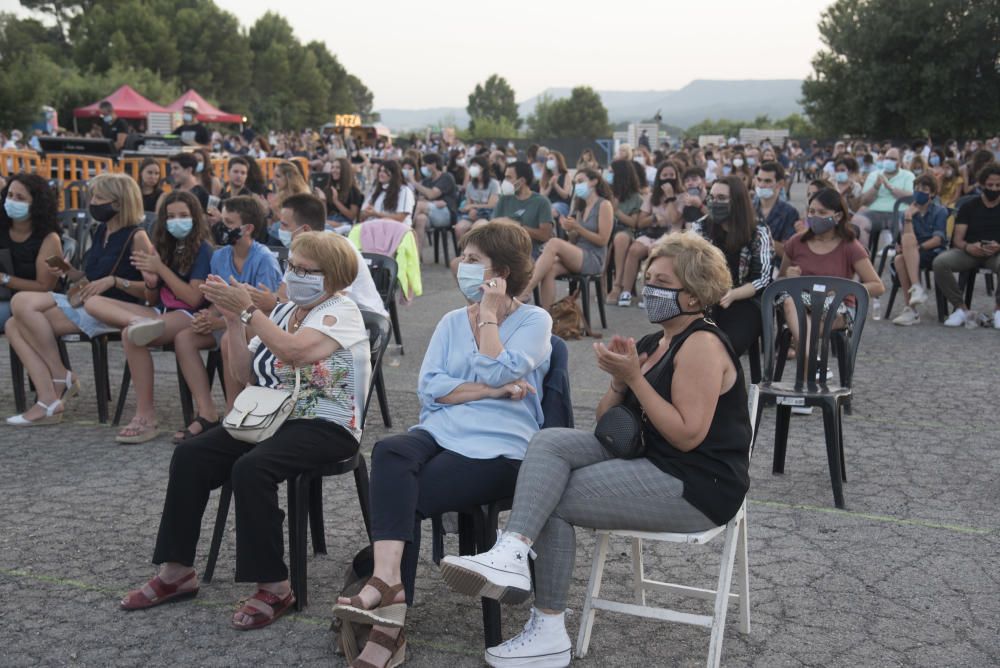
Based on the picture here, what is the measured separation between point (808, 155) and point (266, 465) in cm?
5050

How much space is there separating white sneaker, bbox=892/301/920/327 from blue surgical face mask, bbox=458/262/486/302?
→ 24.3ft

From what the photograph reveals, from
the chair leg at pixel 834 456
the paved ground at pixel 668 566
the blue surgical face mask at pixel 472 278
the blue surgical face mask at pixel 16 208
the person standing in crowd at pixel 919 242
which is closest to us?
the paved ground at pixel 668 566

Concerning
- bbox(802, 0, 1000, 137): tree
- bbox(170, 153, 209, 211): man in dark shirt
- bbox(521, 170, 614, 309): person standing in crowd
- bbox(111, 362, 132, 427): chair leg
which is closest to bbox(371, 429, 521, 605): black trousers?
bbox(111, 362, 132, 427): chair leg

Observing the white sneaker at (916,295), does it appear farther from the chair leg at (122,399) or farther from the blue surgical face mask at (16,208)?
the blue surgical face mask at (16,208)

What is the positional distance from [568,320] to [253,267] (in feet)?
13.0

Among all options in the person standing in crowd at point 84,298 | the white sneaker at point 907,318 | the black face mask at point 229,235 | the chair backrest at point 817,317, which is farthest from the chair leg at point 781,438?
the white sneaker at point 907,318

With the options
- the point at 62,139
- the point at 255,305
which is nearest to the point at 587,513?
the point at 255,305

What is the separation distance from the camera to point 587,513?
366 centimetres

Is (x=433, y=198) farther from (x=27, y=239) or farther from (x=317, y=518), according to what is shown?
(x=317, y=518)

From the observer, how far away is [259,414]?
13.7 ft

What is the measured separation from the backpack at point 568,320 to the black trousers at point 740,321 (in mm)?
2814

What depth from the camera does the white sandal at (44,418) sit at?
691 cm

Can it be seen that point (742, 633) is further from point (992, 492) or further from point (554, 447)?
point (992, 492)

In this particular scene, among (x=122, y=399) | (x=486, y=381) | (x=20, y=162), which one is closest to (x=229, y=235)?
(x=122, y=399)
